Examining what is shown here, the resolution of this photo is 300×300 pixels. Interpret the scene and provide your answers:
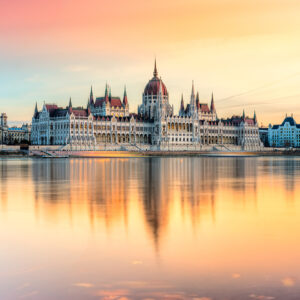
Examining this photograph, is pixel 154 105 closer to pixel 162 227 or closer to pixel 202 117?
pixel 202 117

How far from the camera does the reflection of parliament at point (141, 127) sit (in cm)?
14850

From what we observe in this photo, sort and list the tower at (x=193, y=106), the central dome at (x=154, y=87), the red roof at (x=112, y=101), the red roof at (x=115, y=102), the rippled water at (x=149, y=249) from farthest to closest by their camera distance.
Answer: the central dome at (x=154, y=87) < the red roof at (x=115, y=102) < the red roof at (x=112, y=101) < the tower at (x=193, y=106) < the rippled water at (x=149, y=249)

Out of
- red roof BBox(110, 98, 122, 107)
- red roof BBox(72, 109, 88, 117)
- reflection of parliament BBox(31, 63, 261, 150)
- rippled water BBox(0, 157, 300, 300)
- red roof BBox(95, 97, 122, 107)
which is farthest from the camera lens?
red roof BBox(110, 98, 122, 107)

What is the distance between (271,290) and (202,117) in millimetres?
192483

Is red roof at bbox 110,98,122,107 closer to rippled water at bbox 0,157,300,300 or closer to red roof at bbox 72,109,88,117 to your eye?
red roof at bbox 72,109,88,117

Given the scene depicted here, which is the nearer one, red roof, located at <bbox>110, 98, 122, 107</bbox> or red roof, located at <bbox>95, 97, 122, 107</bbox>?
red roof, located at <bbox>95, 97, 122, 107</bbox>

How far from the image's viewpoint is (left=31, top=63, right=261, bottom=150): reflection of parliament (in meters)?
148

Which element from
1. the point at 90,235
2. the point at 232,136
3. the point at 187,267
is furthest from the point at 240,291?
the point at 232,136

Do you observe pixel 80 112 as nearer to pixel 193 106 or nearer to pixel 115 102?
pixel 115 102

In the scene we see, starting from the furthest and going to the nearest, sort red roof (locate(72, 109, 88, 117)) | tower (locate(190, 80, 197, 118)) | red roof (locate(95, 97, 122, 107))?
red roof (locate(95, 97, 122, 107))
tower (locate(190, 80, 197, 118))
red roof (locate(72, 109, 88, 117))

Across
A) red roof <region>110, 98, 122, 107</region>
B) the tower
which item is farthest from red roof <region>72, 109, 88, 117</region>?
the tower

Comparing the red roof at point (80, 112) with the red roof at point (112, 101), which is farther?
the red roof at point (112, 101)

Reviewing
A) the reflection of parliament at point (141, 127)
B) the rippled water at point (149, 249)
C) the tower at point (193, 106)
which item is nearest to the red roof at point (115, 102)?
the reflection of parliament at point (141, 127)

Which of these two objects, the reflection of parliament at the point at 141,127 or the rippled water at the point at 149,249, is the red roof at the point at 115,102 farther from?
the rippled water at the point at 149,249
